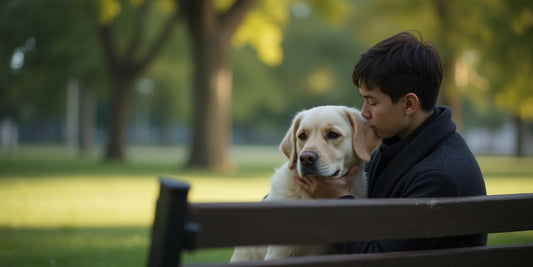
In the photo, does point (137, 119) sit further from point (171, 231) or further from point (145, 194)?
point (171, 231)

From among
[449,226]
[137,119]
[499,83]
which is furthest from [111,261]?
[137,119]

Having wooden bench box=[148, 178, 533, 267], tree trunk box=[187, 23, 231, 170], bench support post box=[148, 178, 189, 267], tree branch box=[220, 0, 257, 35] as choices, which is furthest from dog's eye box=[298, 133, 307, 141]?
tree branch box=[220, 0, 257, 35]

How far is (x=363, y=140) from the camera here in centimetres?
437

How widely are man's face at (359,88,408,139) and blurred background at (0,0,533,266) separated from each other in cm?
413

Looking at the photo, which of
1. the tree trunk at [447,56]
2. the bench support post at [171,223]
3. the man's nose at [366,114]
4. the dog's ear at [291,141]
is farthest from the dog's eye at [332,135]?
the tree trunk at [447,56]

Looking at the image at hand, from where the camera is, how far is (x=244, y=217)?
7.21 feet

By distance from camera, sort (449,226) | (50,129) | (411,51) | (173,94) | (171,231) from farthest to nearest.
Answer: (50,129)
(173,94)
(411,51)
(449,226)
(171,231)

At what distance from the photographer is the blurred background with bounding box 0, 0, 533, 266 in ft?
33.4

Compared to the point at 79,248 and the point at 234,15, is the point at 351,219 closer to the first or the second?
the point at 79,248

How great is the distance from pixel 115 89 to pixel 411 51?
29073 mm

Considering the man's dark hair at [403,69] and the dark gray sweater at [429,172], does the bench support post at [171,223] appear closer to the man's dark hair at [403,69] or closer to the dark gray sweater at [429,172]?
the dark gray sweater at [429,172]

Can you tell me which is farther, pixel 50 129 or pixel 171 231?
pixel 50 129

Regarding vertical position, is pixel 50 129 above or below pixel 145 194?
below

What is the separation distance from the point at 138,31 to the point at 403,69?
2991cm
